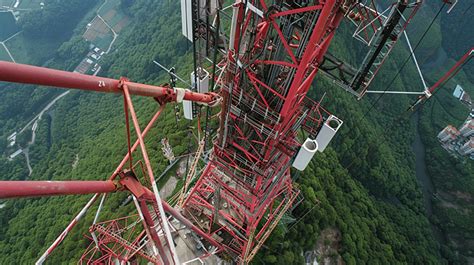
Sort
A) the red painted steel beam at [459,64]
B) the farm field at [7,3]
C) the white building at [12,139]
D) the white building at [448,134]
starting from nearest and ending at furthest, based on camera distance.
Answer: the red painted steel beam at [459,64] → the white building at [448,134] → the white building at [12,139] → the farm field at [7,3]

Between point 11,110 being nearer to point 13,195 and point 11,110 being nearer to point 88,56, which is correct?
point 88,56

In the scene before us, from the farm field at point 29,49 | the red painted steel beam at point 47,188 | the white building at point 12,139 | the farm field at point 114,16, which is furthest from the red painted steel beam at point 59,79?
the farm field at point 29,49

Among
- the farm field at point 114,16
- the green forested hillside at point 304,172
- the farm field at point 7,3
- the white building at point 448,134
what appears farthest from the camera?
the farm field at point 7,3

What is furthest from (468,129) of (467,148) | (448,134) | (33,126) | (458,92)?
(33,126)

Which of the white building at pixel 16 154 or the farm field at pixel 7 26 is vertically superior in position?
the farm field at pixel 7 26

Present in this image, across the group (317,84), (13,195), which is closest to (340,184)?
(317,84)

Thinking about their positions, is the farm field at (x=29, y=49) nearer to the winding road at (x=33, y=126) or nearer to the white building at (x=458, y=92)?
the winding road at (x=33, y=126)

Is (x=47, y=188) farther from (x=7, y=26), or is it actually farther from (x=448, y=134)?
(x=7, y=26)
